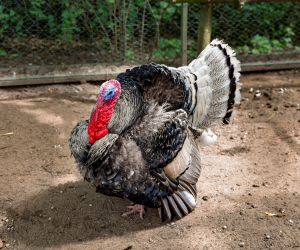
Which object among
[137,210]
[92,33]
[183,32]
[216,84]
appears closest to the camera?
[137,210]

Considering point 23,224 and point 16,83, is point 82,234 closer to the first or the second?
point 23,224

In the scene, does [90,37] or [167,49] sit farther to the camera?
[167,49]

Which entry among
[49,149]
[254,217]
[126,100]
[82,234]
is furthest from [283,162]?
[49,149]

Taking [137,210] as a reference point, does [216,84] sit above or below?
above

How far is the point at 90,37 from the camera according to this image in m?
5.81

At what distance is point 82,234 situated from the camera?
2.92 m

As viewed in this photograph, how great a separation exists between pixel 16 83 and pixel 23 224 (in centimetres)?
296

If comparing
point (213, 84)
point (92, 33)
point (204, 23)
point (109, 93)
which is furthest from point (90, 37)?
point (109, 93)

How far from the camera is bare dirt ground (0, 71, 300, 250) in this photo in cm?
285

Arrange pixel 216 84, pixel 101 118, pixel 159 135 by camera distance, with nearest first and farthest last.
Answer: pixel 101 118, pixel 159 135, pixel 216 84

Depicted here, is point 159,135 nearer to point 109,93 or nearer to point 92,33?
point 109,93

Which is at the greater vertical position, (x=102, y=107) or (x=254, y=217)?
(x=102, y=107)

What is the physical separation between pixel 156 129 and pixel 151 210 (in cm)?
96

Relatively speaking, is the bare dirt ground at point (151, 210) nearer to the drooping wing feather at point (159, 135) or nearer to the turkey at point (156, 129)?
the turkey at point (156, 129)
